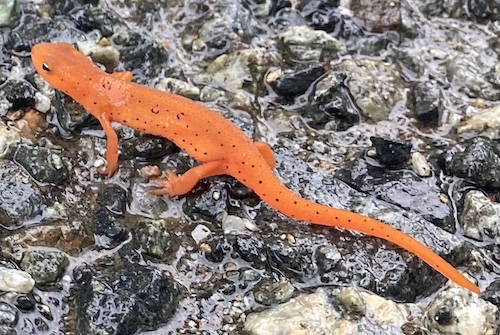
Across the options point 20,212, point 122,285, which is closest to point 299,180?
point 122,285

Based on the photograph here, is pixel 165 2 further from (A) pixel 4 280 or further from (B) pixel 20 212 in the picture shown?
(A) pixel 4 280

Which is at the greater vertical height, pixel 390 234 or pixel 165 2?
pixel 165 2

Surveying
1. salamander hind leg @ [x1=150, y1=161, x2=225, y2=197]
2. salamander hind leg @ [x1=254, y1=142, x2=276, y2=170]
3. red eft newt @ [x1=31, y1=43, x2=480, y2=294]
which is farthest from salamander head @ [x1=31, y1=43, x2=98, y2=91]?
salamander hind leg @ [x1=254, y1=142, x2=276, y2=170]

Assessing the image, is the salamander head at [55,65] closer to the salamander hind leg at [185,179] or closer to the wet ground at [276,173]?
the wet ground at [276,173]

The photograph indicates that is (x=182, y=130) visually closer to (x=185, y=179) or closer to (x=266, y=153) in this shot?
(x=185, y=179)

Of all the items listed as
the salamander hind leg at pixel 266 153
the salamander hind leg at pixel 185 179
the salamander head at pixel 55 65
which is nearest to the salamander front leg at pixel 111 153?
the salamander hind leg at pixel 185 179

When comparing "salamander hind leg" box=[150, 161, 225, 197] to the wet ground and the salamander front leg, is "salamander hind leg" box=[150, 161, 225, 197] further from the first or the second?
the salamander front leg
